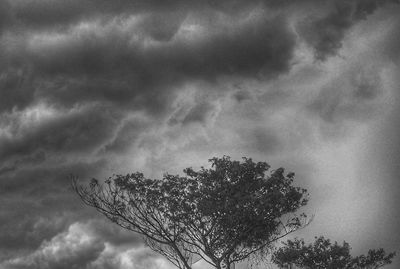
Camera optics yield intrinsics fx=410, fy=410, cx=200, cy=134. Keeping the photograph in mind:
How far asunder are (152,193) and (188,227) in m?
3.35

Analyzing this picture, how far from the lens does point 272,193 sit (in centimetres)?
2702

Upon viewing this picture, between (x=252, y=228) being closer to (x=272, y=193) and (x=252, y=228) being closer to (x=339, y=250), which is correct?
(x=272, y=193)

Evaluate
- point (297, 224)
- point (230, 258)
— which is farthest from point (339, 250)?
point (230, 258)

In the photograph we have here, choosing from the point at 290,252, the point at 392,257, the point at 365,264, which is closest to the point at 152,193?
the point at 290,252

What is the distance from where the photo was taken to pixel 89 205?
25438 mm

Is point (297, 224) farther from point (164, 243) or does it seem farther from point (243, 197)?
point (164, 243)

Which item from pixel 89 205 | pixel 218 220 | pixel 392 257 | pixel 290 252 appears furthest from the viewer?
pixel 392 257

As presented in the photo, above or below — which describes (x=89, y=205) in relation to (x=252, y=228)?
above

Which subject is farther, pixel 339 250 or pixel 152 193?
pixel 339 250

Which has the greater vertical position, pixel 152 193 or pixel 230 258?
pixel 152 193

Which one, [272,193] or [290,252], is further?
[290,252]

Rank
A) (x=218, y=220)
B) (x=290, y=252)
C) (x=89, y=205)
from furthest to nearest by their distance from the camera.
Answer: (x=290, y=252), (x=218, y=220), (x=89, y=205)

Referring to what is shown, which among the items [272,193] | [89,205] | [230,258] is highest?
[89,205]

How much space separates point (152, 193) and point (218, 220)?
4.73 metres
